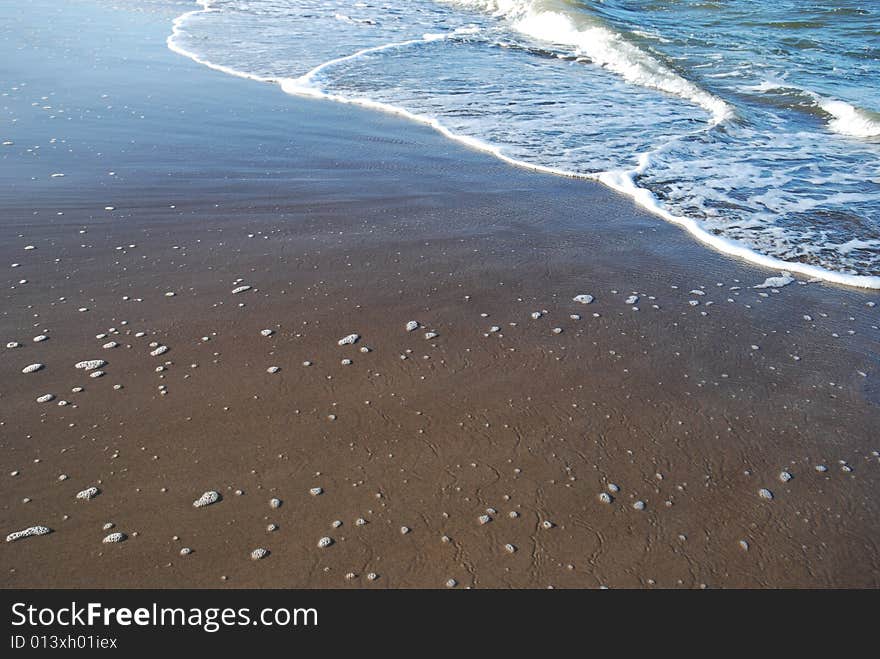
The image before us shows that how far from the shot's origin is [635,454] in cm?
336

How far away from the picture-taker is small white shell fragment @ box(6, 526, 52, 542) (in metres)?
2.75

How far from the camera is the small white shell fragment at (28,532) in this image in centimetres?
275

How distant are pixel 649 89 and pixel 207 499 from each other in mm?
10092

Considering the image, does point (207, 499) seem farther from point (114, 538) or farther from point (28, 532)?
point (28, 532)

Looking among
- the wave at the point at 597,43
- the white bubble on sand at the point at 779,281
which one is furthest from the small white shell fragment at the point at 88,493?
the wave at the point at 597,43

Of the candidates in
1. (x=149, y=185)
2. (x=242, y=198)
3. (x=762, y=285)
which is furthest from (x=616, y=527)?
(x=149, y=185)

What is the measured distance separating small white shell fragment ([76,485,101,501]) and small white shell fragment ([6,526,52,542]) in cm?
19

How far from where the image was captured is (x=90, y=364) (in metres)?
3.80

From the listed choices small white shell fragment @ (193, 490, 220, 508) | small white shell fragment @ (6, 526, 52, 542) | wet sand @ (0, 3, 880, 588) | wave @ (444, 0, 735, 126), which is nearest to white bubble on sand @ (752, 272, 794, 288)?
wet sand @ (0, 3, 880, 588)

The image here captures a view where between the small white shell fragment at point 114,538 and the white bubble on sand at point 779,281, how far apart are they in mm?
4375

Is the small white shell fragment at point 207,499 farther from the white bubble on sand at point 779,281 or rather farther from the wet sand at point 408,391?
the white bubble on sand at point 779,281

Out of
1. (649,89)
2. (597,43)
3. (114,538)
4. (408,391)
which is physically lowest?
(649,89)

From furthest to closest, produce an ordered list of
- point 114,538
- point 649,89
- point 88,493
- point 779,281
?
point 649,89, point 779,281, point 88,493, point 114,538

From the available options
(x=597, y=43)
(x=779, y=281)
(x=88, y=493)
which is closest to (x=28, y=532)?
(x=88, y=493)
